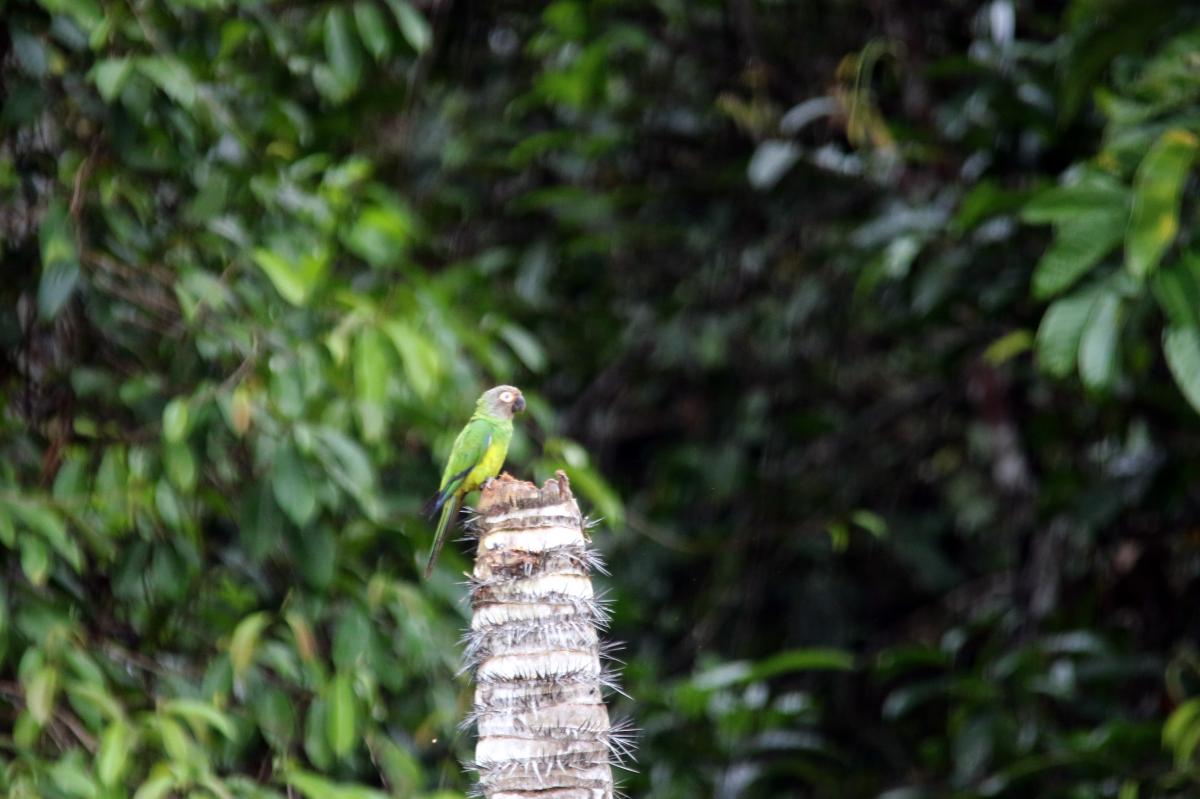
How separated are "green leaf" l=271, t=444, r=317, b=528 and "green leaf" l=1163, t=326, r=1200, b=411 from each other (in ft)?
8.98

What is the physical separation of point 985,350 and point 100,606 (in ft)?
13.3

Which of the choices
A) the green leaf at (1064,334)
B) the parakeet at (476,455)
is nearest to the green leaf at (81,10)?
the parakeet at (476,455)

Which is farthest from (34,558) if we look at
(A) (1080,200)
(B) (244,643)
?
(A) (1080,200)

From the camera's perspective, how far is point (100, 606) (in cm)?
550

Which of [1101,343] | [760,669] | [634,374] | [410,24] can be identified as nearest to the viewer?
[1101,343]

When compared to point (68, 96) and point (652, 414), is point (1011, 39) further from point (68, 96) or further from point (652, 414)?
point (68, 96)

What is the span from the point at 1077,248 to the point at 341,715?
2830mm

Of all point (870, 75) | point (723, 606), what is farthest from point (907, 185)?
point (723, 606)

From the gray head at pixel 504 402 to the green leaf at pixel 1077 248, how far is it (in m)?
1.79

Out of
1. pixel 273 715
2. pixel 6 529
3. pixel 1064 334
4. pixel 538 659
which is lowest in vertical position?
pixel 538 659

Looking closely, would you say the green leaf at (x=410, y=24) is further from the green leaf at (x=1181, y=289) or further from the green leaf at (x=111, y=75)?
the green leaf at (x=1181, y=289)

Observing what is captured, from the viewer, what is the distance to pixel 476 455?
17.7 feet

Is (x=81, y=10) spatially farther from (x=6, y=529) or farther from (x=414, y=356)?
(x=6, y=529)

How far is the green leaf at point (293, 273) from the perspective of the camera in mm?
5098
